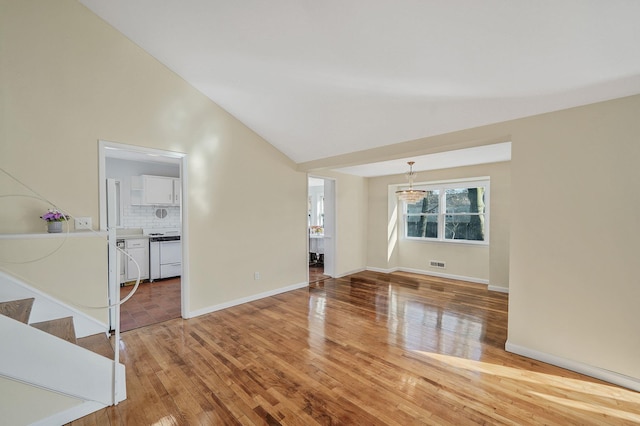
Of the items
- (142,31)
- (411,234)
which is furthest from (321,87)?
(411,234)

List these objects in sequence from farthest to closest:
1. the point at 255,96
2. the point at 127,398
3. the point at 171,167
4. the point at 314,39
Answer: the point at 171,167, the point at 255,96, the point at 314,39, the point at 127,398

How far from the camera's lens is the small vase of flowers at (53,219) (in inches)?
104

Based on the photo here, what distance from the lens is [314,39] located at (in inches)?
100

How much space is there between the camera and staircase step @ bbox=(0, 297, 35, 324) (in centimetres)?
186

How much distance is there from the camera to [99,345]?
2.32 meters

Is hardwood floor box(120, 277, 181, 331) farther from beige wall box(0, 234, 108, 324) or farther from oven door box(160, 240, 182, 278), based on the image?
beige wall box(0, 234, 108, 324)

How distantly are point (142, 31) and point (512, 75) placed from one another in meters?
3.86

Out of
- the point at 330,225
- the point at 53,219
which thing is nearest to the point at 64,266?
the point at 53,219

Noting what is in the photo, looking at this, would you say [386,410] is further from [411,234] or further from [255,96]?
[411,234]

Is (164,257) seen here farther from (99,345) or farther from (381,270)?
(381,270)

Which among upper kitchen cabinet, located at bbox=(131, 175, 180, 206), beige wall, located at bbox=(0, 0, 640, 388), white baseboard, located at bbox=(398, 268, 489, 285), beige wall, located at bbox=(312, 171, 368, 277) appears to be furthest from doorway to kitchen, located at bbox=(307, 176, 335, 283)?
upper kitchen cabinet, located at bbox=(131, 175, 180, 206)

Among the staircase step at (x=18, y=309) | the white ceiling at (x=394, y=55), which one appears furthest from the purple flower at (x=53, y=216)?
the white ceiling at (x=394, y=55)

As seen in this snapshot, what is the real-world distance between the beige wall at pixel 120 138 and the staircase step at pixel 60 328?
1.71 ft

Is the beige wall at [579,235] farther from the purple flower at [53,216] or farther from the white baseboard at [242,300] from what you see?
the purple flower at [53,216]
